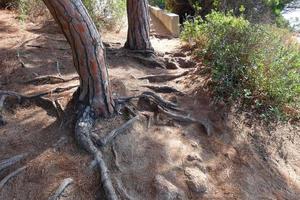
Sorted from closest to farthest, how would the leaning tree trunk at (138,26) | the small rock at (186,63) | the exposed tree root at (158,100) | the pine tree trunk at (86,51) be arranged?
the pine tree trunk at (86,51), the exposed tree root at (158,100), the small rock at (186,63), the leaning tree trunk at (138,26)

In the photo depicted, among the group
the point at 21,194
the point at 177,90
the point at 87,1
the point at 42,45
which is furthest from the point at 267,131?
the point at 87,1

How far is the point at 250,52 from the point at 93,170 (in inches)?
116

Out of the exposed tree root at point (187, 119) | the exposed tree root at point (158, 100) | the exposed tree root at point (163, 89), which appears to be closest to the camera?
the exposed tree root at point (187, 119)

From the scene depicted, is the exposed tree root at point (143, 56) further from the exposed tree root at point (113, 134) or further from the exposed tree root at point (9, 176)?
the exposed tree root at point (9, 176)

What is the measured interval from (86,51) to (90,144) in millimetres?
1007

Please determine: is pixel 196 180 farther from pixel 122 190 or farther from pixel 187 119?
pixel 187 119

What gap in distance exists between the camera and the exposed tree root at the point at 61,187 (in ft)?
11.3

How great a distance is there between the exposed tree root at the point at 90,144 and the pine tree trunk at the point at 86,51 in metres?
0.15

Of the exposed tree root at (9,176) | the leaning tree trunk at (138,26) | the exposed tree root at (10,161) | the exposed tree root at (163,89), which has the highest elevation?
the leaning tree trunk at (138,26)

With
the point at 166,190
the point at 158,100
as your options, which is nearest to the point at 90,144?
the point at 166,190

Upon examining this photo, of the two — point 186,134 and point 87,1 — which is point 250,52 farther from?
point 87,1

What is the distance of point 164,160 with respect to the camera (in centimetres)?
413

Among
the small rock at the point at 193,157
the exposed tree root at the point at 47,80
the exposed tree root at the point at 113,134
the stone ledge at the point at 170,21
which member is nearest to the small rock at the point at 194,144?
the small rock at the point at 193,157

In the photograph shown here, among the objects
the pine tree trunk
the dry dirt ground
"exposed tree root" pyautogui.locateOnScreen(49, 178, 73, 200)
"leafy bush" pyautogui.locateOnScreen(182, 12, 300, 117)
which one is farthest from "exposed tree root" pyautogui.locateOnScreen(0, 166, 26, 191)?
"leafy bush" pyautogui.locateOnScreen(182, 12, 300, 117)
